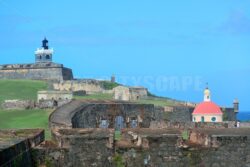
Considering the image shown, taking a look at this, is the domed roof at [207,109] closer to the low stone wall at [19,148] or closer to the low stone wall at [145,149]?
the low stone wall at [145,149]

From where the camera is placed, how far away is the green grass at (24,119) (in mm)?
27750

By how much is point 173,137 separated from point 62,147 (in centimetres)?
317

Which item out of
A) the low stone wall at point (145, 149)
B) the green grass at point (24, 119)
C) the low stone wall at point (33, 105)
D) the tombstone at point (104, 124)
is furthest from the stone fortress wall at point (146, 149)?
the low stone wall at point (33, 105)

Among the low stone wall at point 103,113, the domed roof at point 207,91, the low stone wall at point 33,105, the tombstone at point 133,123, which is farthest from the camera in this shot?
the domed roof at point 207,91

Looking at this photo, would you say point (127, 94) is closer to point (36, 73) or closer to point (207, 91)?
point (207, 91)

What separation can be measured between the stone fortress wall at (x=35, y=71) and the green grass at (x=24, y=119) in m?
45.9

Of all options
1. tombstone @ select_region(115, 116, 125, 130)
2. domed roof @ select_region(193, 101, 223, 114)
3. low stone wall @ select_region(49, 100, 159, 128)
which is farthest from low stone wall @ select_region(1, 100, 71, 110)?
domed roof @ select_region(193, 101, 223, 114)

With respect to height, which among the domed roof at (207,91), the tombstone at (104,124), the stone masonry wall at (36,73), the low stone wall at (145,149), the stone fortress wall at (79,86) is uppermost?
the stone masonry wall at (36,73)

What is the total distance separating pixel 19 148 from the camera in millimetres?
14336

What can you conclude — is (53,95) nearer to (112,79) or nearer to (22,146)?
(112,79)

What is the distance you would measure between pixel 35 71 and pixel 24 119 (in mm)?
51022

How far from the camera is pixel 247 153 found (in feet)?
63.4

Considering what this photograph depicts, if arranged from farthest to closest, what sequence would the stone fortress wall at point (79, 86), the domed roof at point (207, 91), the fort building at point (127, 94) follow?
the stone fortress wall at point (79, 86) < the fort building at point (127, 94) < the domed roof at point (207, 91)

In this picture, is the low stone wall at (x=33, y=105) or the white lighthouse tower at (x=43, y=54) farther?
the white lighthouse tower at (x=43, y=54)
